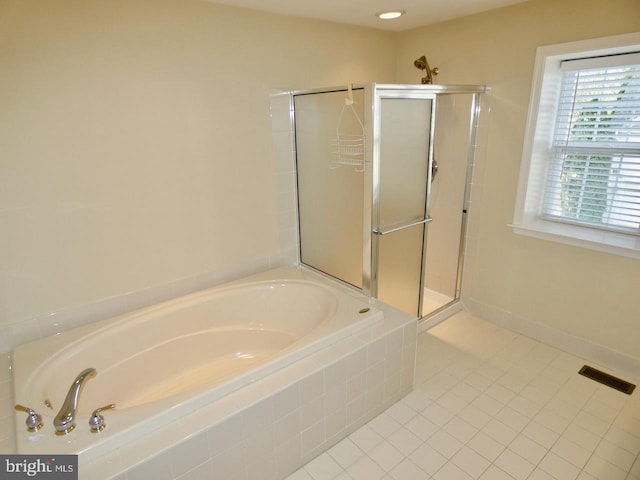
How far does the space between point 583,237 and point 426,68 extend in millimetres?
1529

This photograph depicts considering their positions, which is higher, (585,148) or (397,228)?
(585,148)

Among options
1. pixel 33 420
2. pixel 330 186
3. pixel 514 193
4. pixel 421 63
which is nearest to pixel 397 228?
pixel 330 186

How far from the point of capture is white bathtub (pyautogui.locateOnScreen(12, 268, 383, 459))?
1401 mm

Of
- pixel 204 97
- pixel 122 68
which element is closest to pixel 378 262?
pixel 204 97

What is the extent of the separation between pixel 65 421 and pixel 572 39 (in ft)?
9.69

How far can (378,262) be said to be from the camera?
2312 millimetres

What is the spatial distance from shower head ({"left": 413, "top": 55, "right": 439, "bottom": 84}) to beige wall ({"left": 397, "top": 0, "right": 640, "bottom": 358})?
7 centimetres

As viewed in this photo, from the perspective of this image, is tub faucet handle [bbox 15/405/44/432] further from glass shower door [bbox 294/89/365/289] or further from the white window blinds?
the white window blinds

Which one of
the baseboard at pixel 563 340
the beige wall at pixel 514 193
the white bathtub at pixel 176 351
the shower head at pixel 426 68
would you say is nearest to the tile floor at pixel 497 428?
the baseboard at pixel 563 340

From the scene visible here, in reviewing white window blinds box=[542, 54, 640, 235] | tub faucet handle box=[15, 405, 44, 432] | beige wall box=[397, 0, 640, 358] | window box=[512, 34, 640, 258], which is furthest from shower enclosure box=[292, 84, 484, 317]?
tub faucet handle box=[15, 405, 44, 432]

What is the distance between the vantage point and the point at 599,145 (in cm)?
222

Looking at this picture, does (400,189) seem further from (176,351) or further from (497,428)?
(176,351)

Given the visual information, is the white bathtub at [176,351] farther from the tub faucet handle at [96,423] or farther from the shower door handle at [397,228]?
the shower door handle at [397,228]

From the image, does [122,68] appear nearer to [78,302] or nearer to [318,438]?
[78,302]
